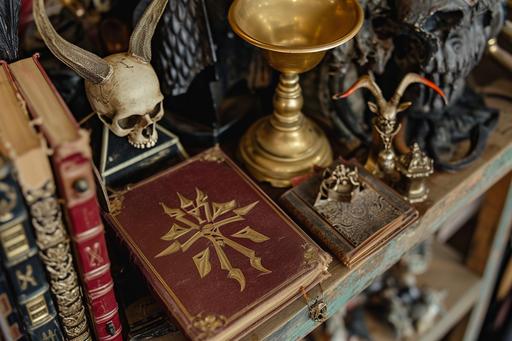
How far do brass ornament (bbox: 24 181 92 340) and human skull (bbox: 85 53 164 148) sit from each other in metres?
0.18

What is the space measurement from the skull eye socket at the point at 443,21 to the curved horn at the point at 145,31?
1.31ft

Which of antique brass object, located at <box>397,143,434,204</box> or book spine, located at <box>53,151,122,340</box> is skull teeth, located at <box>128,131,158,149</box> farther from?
antique brass object, located at <box>397,143,434,204</box>

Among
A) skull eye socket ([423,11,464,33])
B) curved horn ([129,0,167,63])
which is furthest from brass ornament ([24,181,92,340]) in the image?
skull eye socket ([423,11,464,33])

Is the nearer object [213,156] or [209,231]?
[209,231]

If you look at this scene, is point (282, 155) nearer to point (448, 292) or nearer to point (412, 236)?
point (412, 236)

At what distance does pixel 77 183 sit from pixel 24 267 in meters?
0.13

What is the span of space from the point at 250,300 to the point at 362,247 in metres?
0.18

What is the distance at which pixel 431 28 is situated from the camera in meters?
0.94

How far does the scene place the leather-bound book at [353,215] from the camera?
85 centimetres

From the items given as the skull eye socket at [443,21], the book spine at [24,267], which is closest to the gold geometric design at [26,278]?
the book spine at [24,267]

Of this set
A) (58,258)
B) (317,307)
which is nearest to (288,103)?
(317,307)

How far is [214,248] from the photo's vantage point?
0.81 m

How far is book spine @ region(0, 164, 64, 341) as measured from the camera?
0.61m

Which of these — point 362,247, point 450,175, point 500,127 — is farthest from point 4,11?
point 500,127
